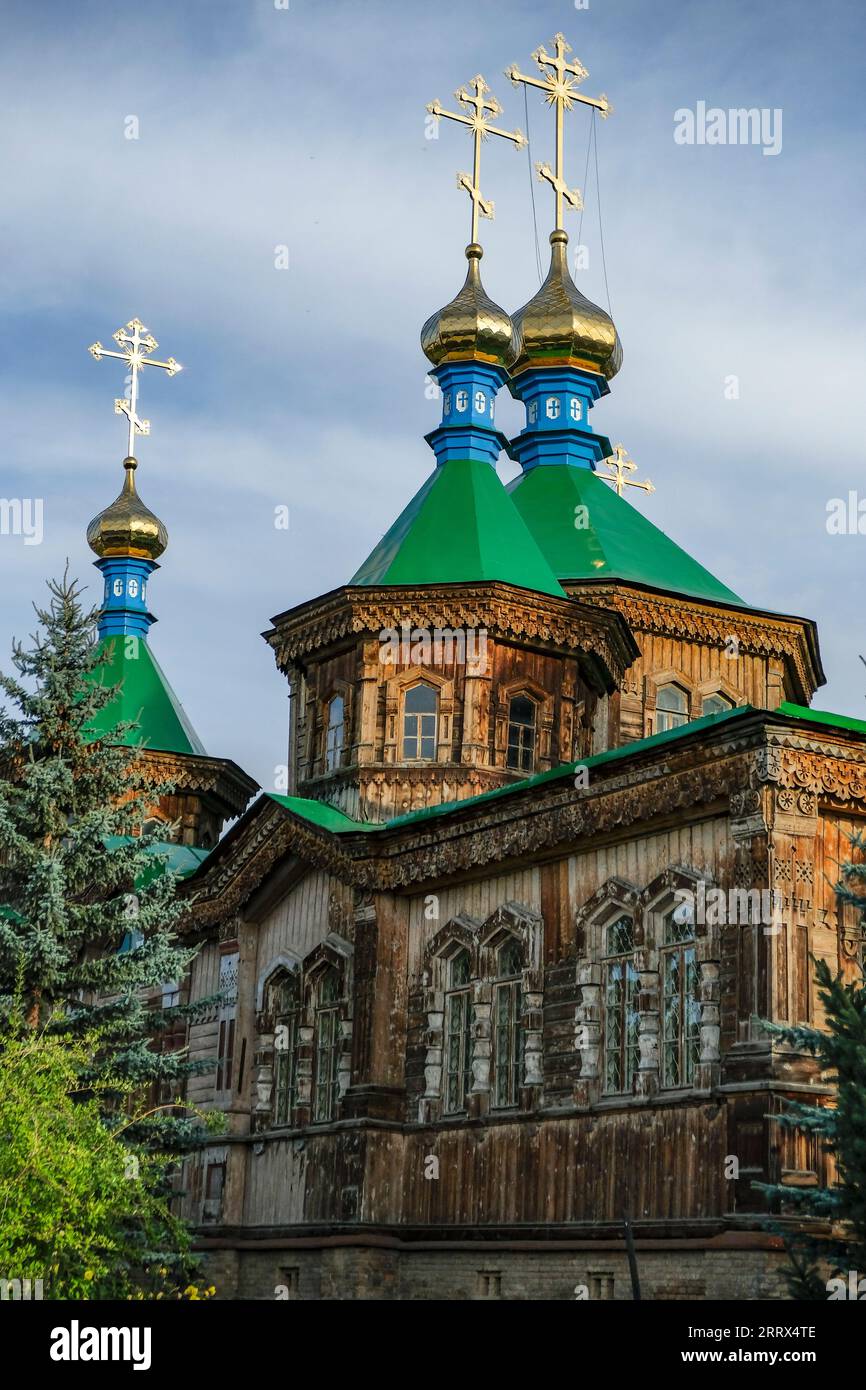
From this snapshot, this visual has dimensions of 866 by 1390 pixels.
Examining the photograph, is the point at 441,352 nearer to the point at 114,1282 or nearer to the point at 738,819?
the point at 738,819

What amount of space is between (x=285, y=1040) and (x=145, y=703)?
10153mm

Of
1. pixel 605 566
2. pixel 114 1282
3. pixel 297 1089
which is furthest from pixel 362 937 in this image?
pixel 605 566

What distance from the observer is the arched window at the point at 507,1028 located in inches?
746

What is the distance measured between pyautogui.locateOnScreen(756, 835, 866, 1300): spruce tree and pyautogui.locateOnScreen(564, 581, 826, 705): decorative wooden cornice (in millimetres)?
12823

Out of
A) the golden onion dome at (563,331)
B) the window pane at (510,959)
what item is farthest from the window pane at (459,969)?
the golden onion dome at (563,331)

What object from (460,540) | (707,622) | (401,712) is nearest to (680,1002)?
(401,712)

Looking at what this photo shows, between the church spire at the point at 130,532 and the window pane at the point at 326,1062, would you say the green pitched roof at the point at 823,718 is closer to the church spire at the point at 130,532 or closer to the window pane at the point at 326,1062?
the window pane at the point at 326,1062

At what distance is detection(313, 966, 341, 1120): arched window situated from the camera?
2153 centimetres

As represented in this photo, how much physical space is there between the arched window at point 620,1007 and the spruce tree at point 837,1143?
2803 mm

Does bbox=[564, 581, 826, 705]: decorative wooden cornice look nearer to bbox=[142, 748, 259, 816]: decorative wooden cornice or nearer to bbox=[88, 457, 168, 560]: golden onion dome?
bbox=[142, 748, 259, 816]: decorative wooden cornice

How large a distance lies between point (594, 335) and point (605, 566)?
497 cm

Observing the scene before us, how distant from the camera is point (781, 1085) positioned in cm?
1525

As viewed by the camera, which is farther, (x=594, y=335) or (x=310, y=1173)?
(x=594, y=335)

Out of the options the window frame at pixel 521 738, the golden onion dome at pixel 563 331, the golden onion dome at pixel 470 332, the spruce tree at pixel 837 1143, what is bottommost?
the spruce tree at pixel 837 1143
